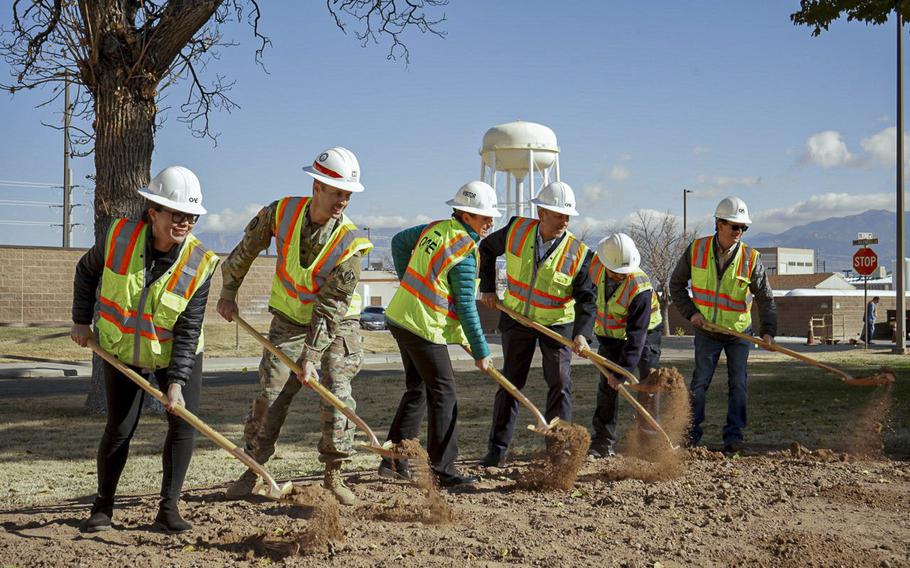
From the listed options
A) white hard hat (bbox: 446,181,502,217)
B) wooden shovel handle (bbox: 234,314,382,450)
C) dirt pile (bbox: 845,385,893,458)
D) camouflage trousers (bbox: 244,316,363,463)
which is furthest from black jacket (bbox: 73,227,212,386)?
dirt pile (bbox: 845,385,893,458)

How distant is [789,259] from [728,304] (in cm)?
9951

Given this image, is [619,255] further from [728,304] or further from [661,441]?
[661,441]

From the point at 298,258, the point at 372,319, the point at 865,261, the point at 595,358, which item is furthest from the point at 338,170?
the point at 372,319

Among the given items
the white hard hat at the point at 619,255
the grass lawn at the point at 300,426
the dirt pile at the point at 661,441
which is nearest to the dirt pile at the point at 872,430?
the grass lawn at the point at 300,426

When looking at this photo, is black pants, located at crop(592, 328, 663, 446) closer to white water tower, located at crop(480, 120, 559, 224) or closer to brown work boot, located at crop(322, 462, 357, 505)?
brown work boot, located at crop(322, 462, 357, 505)

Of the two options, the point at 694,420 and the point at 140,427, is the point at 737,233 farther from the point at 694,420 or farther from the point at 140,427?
the point at 140,427

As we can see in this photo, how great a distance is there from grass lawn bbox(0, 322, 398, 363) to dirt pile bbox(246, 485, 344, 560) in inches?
664

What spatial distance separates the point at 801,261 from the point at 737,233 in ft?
338

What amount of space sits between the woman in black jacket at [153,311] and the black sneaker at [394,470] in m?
1.70

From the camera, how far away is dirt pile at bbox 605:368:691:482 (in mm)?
6379

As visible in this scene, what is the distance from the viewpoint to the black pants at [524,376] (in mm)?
6695

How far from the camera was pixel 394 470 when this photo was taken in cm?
626

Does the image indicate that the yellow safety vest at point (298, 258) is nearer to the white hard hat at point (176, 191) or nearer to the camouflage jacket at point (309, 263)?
the camouflage jacket at point (309, 263)

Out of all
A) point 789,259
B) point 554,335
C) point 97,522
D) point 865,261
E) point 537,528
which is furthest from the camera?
point 789,259
